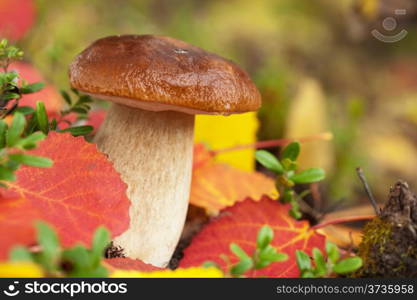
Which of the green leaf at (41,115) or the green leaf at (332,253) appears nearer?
the green leaf at (332,253)

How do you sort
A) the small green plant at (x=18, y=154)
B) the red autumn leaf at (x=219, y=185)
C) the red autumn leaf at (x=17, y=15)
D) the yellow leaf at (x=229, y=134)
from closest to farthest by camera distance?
the small green plant at (x=18, y=154) → the red autumn leaf at (x=219, y=185) → the yellow leaf at (x=229, y=134) → the red autumn leaf at (x=17, y=15)

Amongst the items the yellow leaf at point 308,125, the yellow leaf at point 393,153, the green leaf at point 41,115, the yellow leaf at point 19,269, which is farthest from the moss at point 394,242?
the yellow leaf at point 393,153

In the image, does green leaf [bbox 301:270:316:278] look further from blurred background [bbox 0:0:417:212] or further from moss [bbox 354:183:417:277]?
blurred background [bbox 0:0:417:212]

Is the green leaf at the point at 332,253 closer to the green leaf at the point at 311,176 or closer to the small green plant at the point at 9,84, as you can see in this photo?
the green leaf at the point at 311,176

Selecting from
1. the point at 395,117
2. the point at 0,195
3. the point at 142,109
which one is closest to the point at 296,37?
the point at 395,117

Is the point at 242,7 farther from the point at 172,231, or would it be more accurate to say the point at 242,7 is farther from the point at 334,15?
the point at 172,231

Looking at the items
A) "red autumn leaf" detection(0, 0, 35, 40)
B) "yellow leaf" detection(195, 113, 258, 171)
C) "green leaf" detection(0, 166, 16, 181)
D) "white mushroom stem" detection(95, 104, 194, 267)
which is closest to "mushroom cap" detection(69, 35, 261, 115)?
"white mushroom stem" detection(95, 104, 194, 267)
